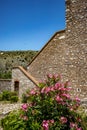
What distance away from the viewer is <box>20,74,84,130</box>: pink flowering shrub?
714cm

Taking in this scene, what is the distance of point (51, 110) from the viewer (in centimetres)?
732

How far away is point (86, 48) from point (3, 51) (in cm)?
3623

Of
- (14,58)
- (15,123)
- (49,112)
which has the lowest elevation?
(15,123)

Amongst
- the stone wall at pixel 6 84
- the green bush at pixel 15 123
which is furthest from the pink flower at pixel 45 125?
the stone wall at pixel 6 84

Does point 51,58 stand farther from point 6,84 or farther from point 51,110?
point 51,110

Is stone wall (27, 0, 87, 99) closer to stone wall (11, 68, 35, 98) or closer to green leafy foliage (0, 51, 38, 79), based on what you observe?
stone wall (11, 68, 35, 98)

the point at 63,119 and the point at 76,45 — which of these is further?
the point at 76,45

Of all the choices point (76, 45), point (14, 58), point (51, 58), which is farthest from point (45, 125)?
point (14, 58)

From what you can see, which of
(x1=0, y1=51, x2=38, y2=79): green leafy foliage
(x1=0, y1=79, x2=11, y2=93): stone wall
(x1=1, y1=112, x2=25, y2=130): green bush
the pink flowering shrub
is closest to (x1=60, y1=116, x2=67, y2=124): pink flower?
the pink flowering shrub

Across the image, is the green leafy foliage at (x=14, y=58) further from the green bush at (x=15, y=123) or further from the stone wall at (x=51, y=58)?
the green bush at (x=15, y=123)

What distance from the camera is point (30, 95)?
7594mm

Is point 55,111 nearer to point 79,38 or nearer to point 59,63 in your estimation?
point 79,38

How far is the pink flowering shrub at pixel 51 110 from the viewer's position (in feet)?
23.4

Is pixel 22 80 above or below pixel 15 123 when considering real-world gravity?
above
